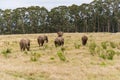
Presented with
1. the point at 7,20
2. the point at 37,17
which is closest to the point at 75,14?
the point at 37,17

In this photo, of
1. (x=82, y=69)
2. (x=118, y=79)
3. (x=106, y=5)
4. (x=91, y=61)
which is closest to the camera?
(x=118, y=79)

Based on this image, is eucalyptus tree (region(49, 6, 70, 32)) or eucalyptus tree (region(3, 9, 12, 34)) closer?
eucalyptus tree (region(49, 6, 70, 32))

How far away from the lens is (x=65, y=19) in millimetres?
89375

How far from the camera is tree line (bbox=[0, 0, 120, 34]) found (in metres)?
87.4

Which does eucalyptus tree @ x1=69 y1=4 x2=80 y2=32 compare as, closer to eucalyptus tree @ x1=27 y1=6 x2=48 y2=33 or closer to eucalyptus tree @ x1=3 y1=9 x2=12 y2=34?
eucalyptus tree @ x1=27 y1=6 x2=48 y2=33

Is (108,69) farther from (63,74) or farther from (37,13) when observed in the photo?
(37,13)

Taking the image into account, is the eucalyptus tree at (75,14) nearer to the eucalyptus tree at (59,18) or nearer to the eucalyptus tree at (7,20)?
the eucalyptus tree at (59,18)

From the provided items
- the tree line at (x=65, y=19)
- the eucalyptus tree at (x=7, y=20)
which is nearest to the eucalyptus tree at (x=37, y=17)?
the tree line at (x=65, y=19)

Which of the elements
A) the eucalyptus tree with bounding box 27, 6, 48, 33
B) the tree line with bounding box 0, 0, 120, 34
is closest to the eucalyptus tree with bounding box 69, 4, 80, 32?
the tree line with bounding box 0, 0, 120, 34

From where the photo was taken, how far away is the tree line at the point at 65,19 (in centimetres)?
8744

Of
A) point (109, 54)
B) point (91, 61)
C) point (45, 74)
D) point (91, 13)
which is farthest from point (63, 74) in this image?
point (91, 13)

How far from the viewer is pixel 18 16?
9200cm

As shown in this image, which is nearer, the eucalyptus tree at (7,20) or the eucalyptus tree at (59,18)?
the eucalyptus tree at (59,18)

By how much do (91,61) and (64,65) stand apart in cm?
238
